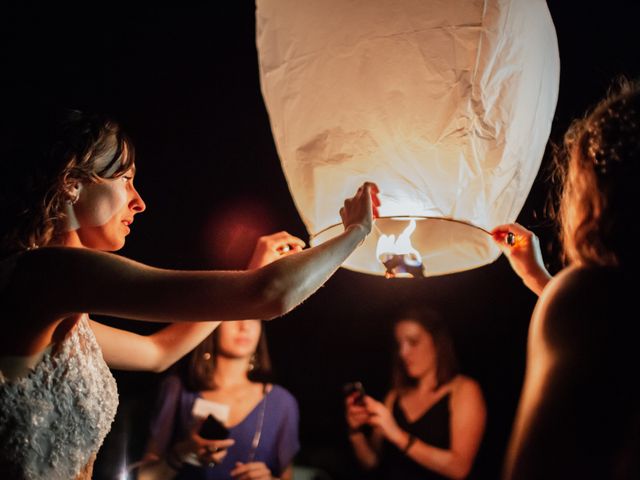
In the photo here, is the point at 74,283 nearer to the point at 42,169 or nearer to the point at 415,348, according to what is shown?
the point at 42,169

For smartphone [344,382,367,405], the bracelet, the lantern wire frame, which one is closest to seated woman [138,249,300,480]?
smartphone [344,382,367,405]

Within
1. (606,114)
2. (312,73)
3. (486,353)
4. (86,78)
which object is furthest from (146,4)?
(486,353)

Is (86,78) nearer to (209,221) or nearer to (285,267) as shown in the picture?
(209,221)

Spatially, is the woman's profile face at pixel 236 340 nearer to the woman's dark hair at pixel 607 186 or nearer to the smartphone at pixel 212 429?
the smartphone at pixel 212 429

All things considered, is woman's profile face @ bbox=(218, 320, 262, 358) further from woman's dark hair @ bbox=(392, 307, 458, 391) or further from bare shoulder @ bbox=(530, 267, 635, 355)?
bare shoulder @ bbox=(530, 267, 635, 355)

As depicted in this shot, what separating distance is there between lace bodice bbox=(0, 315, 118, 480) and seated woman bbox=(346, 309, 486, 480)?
1.64 metres

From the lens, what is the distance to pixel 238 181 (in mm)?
2801

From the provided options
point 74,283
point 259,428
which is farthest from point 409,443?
point 74,283

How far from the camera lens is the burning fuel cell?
1.07 meters

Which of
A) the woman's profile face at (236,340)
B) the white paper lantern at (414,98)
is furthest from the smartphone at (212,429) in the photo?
the white paper lantern at (414,98)

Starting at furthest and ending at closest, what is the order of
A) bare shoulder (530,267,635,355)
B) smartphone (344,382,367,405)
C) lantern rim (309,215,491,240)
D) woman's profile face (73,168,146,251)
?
1. smartphone (344,382,367,405)
2. woman's profile face (73,168,146,251)
3. lantern rim (309,215,491,240)
4. bare shoulder (530,267,635,355)

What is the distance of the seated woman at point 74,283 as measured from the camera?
906mm

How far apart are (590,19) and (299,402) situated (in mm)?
2348

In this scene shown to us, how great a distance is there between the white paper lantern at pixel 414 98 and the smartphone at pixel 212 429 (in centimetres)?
159
